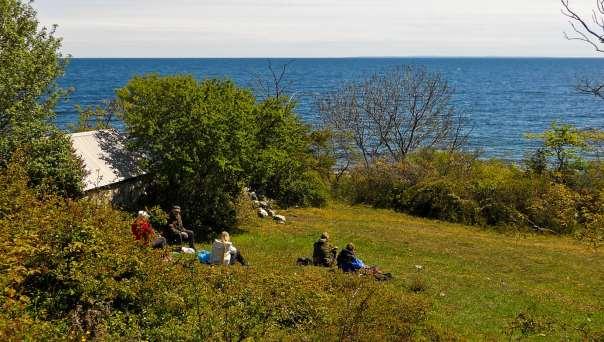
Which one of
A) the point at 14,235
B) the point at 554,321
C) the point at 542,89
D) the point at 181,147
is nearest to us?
the point at 14,235

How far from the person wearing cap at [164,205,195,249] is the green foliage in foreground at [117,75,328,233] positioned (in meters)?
2.61

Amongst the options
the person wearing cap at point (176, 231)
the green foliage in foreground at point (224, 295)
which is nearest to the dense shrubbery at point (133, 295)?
the green foliage in foreground at point (224, 295)

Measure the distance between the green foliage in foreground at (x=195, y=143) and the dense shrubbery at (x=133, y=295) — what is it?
8.48 meters

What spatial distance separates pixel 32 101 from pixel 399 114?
32.2 meters

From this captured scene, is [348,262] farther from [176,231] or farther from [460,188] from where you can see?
[460,188]

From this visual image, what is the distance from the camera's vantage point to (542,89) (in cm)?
14350

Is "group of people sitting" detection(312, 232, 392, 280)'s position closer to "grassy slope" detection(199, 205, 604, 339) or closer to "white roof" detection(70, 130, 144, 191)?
"grassy slope" detection(199, 205, 604, 339)

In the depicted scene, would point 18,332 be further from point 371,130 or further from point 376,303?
point 371,130

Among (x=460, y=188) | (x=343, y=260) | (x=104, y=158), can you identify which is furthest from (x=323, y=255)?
(x=460, y=188)

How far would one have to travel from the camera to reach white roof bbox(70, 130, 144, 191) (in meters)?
22.1

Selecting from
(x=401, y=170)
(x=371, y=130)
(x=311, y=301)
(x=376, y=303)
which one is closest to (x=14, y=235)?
(x=311, y=301)

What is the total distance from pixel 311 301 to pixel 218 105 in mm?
12829

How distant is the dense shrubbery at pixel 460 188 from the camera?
34.5 metres

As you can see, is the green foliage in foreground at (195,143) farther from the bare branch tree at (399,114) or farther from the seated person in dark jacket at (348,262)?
the bare branch tree at (399,114)
